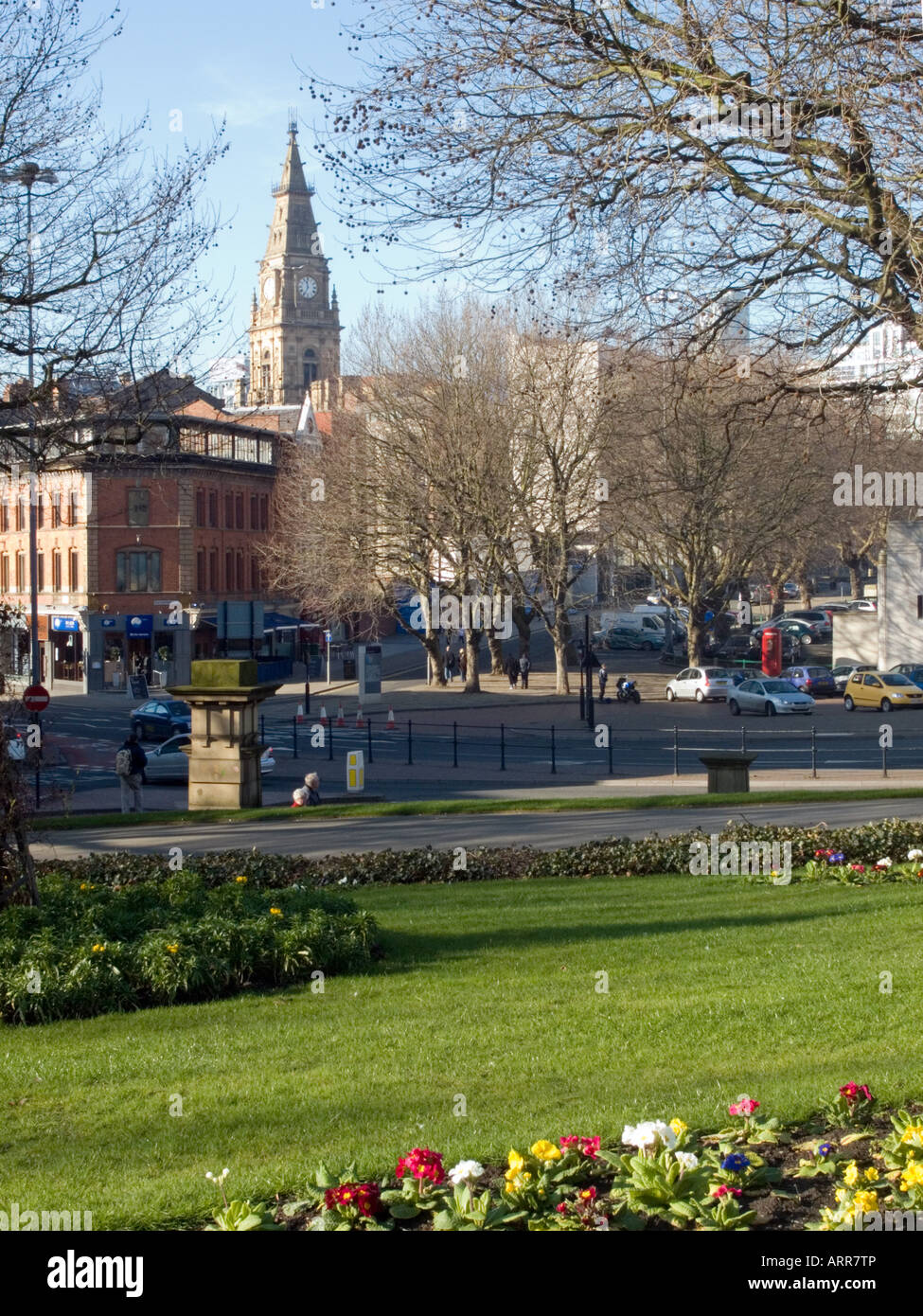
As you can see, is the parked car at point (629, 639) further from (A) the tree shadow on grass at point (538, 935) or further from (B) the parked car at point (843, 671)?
(A) the tree shadow on grass at point (538, 935)

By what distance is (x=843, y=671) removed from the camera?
5053cm

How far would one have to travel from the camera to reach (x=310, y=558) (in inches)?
1978

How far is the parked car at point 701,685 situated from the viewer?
159 ft

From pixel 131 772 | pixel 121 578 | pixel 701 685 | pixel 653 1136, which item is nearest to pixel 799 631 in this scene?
pixel 701 685

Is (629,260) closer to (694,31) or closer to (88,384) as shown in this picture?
(694,31)

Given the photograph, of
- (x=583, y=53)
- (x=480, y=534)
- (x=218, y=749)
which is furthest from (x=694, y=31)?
(x=480, y=534)

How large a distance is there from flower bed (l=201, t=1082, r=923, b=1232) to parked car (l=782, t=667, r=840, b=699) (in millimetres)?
44643

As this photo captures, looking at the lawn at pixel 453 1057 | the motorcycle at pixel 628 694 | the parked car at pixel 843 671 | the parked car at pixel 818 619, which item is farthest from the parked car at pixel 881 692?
the lawn at pixel 453 1057

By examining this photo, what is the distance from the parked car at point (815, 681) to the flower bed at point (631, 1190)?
44.6 metres

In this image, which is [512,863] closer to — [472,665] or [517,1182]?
[517,1182]

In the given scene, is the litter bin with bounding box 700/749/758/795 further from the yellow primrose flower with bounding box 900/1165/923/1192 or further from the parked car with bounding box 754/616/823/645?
the parked car with bounding box 754/616/823/645

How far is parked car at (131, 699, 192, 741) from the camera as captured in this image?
39.0m

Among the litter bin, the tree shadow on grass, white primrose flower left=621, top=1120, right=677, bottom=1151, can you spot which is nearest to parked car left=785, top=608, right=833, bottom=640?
the litter bin

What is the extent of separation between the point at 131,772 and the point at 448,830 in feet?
29.3
